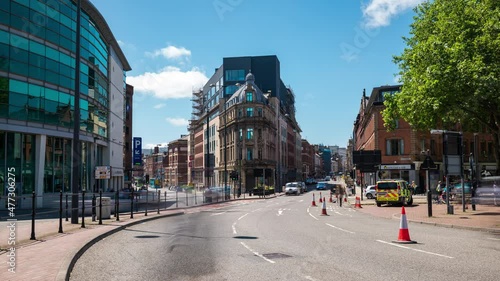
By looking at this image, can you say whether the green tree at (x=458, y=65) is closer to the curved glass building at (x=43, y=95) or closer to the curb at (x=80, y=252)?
Result: the curb at (x=80, y=252)

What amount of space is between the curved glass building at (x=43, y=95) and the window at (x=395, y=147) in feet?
126

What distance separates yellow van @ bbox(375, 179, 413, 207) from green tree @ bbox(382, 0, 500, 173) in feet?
29.9

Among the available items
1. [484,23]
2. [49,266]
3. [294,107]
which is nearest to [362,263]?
[49,266]

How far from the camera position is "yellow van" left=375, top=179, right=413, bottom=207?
1299 inches

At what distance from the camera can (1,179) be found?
31.9m

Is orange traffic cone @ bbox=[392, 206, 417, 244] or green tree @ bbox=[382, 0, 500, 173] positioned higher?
green tree @ bbox=[382, 0, 500, 173]

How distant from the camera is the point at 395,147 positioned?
61594 mm

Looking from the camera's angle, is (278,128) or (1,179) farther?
(278,128)

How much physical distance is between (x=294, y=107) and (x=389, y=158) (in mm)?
86186

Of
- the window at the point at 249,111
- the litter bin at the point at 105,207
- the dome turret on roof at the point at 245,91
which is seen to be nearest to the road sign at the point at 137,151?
the window at the point at 249,111

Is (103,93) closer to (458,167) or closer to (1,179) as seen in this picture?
(1,179)

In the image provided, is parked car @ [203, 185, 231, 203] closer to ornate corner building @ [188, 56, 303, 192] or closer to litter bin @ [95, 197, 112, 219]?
ornate corner building @ [188, 56, 303, 192]

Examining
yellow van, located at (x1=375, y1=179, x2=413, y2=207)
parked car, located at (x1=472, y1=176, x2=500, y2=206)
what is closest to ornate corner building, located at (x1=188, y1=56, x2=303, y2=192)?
yellow van, located at (x1=375, y1=179, x2=413, y2=207)

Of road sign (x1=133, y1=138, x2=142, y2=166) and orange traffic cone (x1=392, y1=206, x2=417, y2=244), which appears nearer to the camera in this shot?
orange traffic cone (x1=392, y1=206, x2=417, y2=244)
